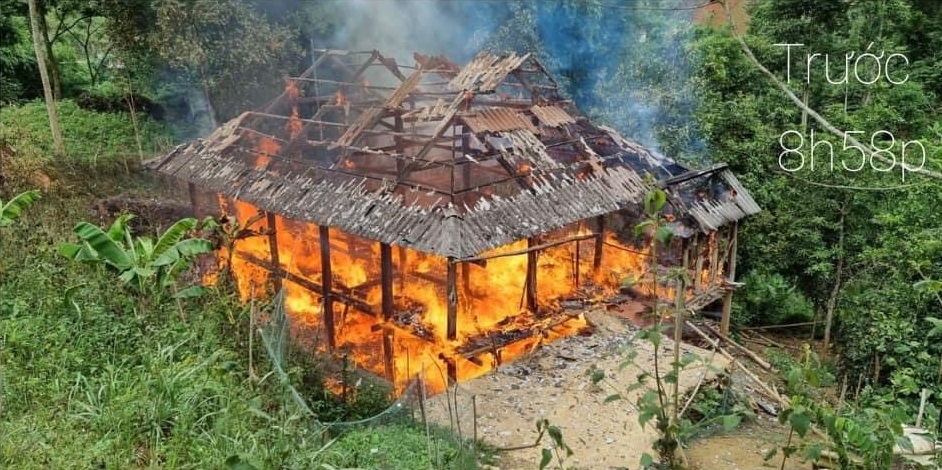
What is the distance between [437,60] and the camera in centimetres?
1299

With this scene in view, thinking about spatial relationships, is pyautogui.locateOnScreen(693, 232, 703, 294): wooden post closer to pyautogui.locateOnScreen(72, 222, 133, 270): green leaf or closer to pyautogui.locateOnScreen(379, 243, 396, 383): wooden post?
pyautogui.locateOnScreen(379, 243, 396, 383): wooden post

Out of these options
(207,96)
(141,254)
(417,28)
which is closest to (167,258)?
(141,254)

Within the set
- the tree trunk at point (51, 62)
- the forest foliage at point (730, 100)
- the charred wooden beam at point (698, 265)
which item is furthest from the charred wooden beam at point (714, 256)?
the tree trunk at point (51, 62)

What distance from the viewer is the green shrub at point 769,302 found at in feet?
56.9

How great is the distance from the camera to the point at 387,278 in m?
11.4

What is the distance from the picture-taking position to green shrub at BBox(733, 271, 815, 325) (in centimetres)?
1734

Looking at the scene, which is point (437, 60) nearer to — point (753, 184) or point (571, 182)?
point (571, 182)

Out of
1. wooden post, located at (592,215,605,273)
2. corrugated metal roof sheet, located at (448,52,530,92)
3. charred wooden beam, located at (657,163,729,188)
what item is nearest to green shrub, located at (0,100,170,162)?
corrugated metal roof sheet, located at (448,52,530,92)

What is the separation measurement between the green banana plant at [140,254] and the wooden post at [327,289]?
3.74m

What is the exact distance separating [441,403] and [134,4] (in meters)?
14.8

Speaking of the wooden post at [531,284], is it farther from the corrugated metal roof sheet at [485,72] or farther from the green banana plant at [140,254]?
the green banana plant at [140,254]

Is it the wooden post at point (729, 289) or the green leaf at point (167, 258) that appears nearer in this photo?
the green leaf at point (167, 258)

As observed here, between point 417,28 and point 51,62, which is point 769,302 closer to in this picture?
point 417,28

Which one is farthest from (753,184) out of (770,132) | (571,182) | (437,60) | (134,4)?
(134,4)
